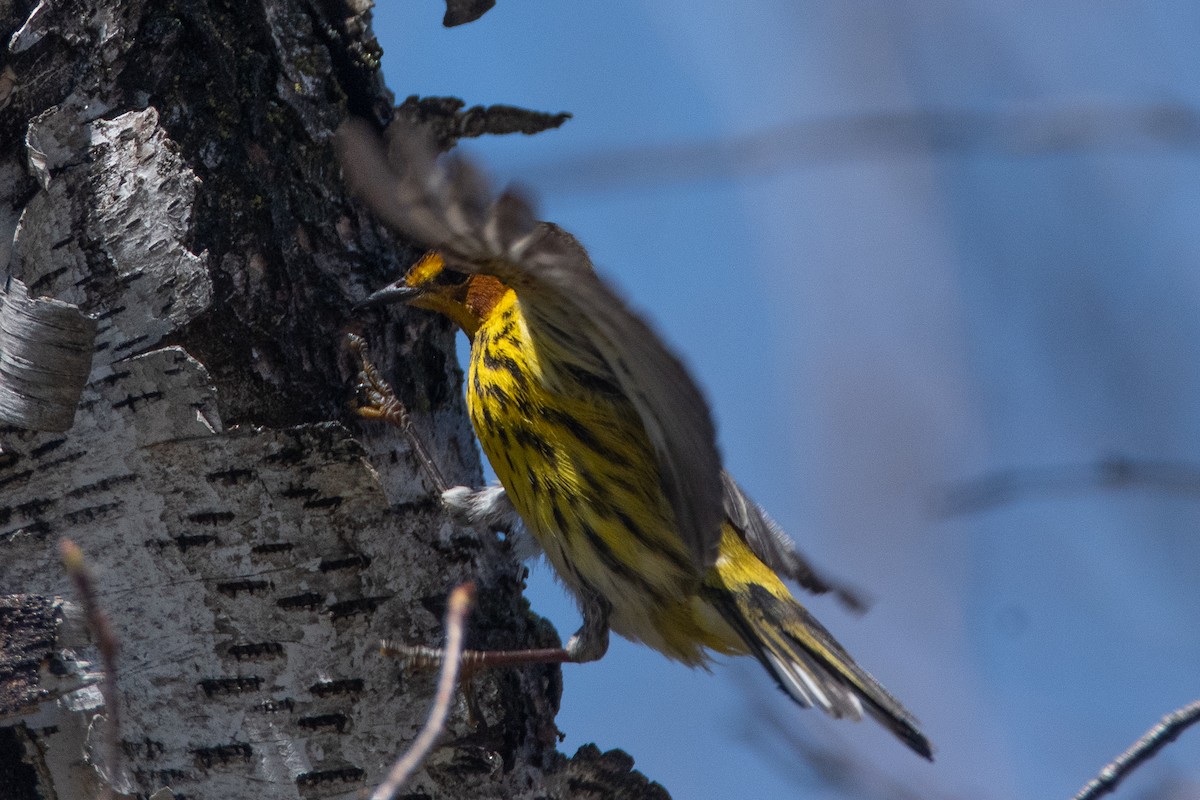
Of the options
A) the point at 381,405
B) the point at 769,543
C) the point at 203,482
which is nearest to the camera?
the point at 203,482

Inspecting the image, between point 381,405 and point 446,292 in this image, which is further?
point 446,292

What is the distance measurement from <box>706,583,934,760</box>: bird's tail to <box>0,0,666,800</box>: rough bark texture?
2.38ft

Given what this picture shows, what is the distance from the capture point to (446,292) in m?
3.31

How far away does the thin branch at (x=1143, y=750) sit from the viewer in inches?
63.4

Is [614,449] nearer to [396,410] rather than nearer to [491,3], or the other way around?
[396,410]

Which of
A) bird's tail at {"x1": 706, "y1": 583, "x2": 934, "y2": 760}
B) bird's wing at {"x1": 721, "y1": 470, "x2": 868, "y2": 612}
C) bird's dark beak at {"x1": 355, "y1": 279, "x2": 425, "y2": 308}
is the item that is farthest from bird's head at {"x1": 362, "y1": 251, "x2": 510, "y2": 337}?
bird's tail at {"x1": 706, "y1": 583, "x2": 934, "y2": 760}

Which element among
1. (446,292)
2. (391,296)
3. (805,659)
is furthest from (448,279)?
(805,659)

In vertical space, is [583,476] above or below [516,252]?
above

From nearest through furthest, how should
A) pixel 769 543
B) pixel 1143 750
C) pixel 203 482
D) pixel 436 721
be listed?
pixel 436 721
pixel 1143 750
pixel 203 482
pixel 769 543

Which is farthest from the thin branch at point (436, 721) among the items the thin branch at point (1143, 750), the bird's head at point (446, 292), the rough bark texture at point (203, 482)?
the bird's head at point (446, 292)

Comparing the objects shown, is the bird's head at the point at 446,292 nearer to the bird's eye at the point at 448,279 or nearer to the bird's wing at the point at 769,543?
A: the bird's eye at the point at 448,279

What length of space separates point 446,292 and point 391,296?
40 centimetres

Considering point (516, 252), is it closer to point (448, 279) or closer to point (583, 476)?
point (448, 279)

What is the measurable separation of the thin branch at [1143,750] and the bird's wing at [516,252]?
3.66ft
